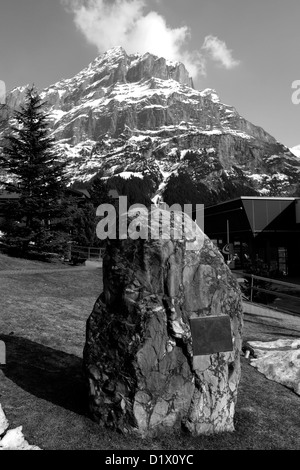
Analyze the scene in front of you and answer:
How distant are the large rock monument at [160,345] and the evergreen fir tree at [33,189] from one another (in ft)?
71.6

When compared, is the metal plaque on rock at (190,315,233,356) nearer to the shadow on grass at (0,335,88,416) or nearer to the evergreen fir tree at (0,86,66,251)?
the shadow on grass at (0,335,88,416)

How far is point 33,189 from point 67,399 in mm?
22477

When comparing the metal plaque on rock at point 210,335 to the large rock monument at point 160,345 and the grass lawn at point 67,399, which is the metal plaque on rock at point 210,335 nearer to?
the large rock monument at point 160,345

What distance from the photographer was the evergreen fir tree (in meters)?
26.0

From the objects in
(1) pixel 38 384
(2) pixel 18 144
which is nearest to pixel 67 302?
(1) pixel 38 384

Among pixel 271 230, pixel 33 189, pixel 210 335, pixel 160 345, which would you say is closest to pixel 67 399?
pixel 160 345

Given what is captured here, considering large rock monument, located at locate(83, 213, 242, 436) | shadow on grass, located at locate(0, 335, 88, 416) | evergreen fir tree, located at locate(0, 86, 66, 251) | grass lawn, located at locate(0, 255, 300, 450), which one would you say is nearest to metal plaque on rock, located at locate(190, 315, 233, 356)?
large rock monument, located at locate(83, 213, 242, 436)

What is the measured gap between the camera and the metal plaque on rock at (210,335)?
4.92 m

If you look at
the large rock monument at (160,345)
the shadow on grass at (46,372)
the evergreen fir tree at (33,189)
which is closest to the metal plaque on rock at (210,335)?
the large rock monument at (160,345)

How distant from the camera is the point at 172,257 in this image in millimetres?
5016

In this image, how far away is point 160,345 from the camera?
190 inches

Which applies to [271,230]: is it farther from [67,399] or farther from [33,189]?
[67,399]

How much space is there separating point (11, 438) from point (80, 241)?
103 feet
